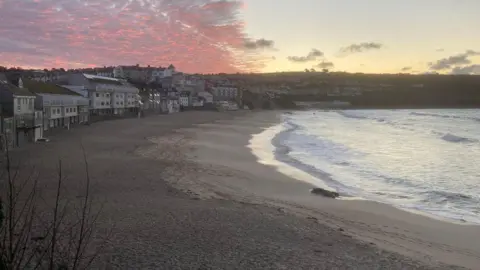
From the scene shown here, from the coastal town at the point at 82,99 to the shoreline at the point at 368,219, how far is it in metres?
7.99

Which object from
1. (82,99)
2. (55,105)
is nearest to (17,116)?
(55,105)

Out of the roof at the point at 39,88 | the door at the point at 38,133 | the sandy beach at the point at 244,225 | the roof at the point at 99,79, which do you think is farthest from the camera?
the roof at the point at 99,79

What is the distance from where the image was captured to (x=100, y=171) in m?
18.1

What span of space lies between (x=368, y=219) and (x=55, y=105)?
30.1m

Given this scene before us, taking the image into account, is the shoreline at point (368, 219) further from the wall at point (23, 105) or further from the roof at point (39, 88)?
the roof at point (39, 88)

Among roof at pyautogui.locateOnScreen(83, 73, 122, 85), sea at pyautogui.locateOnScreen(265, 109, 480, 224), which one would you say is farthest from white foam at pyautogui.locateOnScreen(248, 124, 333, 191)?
roof at pyautogui.locateOnScreen(83, 73, 122, 85)

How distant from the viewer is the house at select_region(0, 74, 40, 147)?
82.9ft

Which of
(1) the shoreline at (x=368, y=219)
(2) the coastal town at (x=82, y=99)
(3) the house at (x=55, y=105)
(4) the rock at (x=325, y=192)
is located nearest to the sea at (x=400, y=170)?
(4) the rock at (x=325, y=192)

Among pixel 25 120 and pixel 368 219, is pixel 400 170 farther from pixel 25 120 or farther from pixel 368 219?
pixel 25 120

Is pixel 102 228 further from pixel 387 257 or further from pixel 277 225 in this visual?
pixel 387 257

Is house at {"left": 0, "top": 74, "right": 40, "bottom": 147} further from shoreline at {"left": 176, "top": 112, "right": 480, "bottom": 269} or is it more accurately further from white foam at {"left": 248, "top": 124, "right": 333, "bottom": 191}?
white foam at {"left": 248, "top": 124, "right": 333, "bottom": 191}

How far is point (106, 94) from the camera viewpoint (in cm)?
5900

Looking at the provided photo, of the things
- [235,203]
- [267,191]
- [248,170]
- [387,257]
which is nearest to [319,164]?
[248,170]

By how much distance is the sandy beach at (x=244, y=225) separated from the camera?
8.72m
